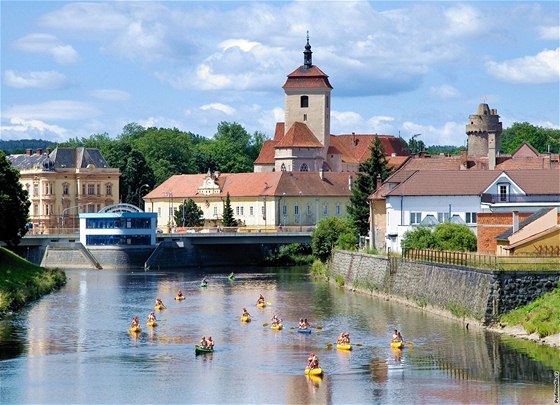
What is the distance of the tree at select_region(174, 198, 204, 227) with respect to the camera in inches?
6102

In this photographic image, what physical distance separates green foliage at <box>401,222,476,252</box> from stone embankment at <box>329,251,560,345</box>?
2279 millimetres

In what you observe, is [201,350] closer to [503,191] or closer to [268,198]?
[503,191]

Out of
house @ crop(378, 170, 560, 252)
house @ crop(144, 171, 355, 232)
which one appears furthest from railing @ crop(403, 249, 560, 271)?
house @ crop(144, 171, 355, 232)

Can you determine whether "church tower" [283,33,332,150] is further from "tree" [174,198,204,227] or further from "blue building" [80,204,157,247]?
"blue building" [80,204,157,247]

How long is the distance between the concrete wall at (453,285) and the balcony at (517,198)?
858cm

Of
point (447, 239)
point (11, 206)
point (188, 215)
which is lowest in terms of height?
point (447, 239)

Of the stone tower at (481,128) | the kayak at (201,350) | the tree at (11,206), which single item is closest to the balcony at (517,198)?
the tree at (11,206)

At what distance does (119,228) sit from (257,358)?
73918mm

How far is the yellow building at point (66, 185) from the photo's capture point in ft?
513

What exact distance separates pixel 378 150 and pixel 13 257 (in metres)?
35.0

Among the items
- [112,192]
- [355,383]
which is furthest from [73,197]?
[355,383]

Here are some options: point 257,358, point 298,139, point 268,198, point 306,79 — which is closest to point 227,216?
point 268,198

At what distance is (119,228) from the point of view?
426 ft

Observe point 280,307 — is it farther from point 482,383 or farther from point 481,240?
point 482,383
